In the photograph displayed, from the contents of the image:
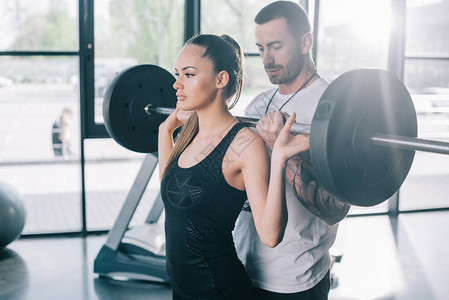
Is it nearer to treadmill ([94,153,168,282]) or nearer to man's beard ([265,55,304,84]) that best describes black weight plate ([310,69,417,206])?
man's beard ([265,55,304,84])

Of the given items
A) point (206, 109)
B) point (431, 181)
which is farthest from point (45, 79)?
point (431, 181)

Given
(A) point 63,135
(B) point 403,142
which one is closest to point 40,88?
(A) point 63,135

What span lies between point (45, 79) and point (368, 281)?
2299 mm

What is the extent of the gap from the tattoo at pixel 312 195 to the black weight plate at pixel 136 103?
2.17 ft

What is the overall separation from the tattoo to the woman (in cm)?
14

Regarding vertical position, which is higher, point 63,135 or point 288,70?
point 288,70

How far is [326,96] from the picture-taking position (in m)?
0.86

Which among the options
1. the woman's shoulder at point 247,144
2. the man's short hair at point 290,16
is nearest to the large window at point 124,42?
the man's short hair at point 290,16

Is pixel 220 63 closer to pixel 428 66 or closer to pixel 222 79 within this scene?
pixel 222 79

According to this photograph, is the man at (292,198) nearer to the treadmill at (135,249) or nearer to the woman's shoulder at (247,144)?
the woman's shoulder at (247,144)

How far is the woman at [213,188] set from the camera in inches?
39.9

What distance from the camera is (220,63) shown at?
1.10 metres

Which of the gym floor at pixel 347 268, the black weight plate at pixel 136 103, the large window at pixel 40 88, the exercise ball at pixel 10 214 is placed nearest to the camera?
the black weight plate at pixel 136 103

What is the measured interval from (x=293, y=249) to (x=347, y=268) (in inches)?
73.4
